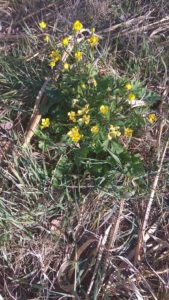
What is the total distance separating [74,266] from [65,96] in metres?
0.89

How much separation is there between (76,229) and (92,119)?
1.90 ft

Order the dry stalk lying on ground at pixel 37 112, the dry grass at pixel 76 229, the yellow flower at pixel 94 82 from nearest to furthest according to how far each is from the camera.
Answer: the dry grass at pixel 76 229, the yellow flower at pixel 94 82, the dry stalk lying on ground at pixel 37 112

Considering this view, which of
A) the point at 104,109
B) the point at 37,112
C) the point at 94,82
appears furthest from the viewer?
the point at 37,112

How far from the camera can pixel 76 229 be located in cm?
208

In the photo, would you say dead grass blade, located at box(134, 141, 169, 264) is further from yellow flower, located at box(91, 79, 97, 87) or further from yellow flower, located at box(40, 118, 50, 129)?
yellow flower, located at box(40, 118, 50, 129)

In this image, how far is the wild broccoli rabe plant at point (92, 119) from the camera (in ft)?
6.64

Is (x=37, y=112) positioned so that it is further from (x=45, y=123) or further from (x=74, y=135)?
(x=74, y=135)

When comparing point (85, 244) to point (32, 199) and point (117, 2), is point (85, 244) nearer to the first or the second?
point (32, 199)

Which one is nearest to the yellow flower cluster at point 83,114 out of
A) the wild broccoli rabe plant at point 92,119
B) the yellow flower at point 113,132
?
the wild broccoli rabe plant at point 92,119

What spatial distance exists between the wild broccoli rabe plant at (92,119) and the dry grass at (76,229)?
103 mm

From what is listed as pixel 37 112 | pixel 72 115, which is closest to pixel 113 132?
pixel 72 115

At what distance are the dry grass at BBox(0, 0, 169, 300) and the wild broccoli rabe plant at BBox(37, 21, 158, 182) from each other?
103 mm

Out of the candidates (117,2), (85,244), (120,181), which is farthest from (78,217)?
(117,2)

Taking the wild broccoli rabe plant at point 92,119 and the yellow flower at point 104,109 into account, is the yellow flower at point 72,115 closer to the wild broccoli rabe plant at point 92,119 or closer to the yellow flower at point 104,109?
the wild broccoli rabe plant at point 92,119
